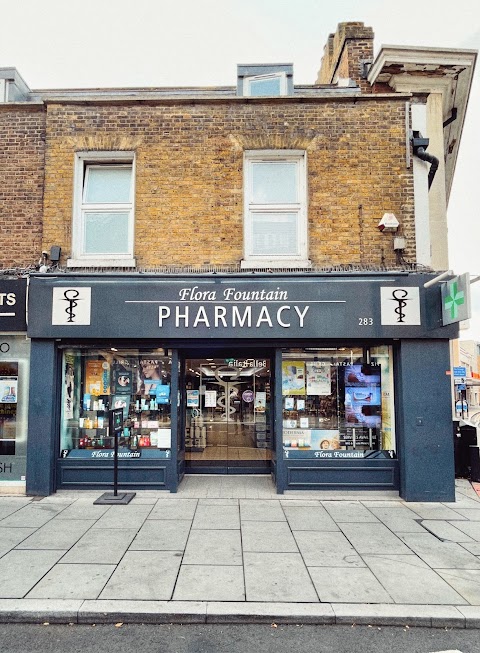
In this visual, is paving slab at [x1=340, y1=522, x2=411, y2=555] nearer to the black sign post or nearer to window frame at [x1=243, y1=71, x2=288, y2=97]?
the black sign post

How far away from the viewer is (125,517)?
681 cm

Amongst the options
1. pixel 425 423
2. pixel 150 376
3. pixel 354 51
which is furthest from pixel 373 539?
pixel 354 51

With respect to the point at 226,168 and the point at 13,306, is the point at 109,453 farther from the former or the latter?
the point at 226,168

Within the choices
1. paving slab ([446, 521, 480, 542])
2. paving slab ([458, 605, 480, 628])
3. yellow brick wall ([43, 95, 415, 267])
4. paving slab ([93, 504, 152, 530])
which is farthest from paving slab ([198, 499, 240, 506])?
yellow brick wall ([43, 95, 415, 267])

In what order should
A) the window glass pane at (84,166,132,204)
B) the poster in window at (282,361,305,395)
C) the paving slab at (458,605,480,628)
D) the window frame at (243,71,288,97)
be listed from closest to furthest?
1. the paving slab at (458,605,480,628)
2. the poster in window at (282,361,305,395)
3. the window glass pane at (84,166,132,204)
4. the window frame at (243,71,288,97)

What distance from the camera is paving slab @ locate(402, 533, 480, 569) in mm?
5258

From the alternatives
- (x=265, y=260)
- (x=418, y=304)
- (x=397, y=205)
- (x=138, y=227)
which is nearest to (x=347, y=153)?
(x=397, y=205)

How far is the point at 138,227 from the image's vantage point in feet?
27.4

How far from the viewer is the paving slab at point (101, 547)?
5274mm

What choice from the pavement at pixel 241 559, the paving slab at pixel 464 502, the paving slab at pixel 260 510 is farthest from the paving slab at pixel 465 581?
the paving slab at pixel 464 502

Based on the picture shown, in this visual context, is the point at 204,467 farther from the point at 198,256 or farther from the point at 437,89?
the point at 437,89

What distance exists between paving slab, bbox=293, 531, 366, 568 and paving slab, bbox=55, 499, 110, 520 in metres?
3.04

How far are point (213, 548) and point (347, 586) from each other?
1.74 m

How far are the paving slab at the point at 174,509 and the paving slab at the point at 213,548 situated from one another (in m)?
0.76
